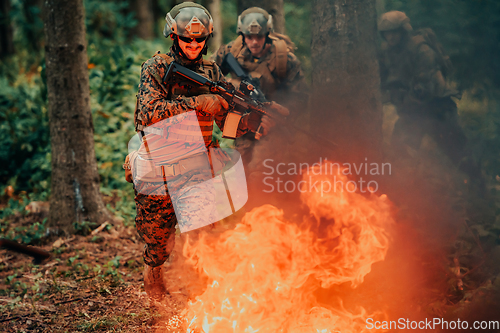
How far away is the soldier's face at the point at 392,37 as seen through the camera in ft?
14.3

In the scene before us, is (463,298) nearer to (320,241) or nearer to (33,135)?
(320,241)

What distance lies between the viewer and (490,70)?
416 centimetres

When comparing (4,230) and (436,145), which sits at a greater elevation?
(436,145)

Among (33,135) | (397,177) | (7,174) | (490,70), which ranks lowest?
(7,174)

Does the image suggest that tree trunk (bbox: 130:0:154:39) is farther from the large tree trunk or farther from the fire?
the fire

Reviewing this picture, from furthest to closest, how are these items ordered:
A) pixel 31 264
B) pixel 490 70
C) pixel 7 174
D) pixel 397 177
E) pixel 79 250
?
pixel 7 174 → pixel 79 250 → pixel 31 264 → pixel 397 177 → pixel 490 70

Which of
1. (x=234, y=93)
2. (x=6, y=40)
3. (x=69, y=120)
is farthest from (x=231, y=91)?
(x=6, y=40)

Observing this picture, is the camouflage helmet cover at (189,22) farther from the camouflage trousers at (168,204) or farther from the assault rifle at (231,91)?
the camouflage trousers at (168,204)

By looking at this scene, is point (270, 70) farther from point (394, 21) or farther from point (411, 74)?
point (411, 74)

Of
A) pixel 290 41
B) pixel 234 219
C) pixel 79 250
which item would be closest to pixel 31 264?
pixel 79 250

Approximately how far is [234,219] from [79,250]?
7.04ft

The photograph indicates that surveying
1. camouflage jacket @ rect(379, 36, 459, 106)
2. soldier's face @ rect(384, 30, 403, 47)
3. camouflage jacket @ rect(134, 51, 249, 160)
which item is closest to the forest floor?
camouflage jacket @ rect(134, 51, 249, 160)

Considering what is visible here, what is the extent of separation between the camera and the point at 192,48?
3.46 m

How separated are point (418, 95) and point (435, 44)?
0.56m
